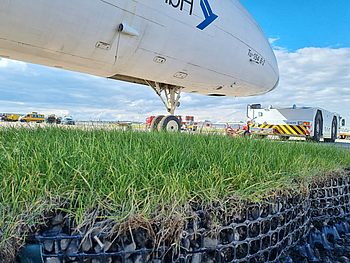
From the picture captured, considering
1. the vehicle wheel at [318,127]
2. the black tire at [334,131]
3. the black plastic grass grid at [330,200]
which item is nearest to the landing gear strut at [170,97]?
the black plastic grass grid at [330,200]

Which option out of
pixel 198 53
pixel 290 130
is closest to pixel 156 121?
pixel 198 53

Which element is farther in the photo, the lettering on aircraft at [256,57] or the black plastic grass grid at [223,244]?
the lettering on aircraft at [256,57]

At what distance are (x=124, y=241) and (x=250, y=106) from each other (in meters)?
16.4

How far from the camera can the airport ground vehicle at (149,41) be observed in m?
4.20

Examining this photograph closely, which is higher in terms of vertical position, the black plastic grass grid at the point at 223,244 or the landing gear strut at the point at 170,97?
the landing gear strut at the point at 170,97

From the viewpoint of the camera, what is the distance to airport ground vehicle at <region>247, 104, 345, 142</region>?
1493 cm

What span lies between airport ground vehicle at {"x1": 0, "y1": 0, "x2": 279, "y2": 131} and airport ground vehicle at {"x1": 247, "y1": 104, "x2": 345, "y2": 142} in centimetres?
693

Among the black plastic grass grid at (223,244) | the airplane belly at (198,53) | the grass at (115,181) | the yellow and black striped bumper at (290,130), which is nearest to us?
the black plastic grass grid at (223,244)

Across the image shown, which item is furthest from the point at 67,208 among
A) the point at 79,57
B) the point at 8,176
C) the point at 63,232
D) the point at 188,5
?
the point at 188,5

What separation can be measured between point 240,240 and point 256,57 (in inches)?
297

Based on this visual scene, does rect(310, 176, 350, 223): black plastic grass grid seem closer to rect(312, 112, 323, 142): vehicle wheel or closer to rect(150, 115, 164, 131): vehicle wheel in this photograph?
rect(150, 115, 164, 131): vehicle wheel

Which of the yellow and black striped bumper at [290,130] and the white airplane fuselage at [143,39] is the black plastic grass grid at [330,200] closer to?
the white airplane fuselage at [143,39]

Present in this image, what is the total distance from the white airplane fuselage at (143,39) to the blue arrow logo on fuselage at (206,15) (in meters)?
0.02

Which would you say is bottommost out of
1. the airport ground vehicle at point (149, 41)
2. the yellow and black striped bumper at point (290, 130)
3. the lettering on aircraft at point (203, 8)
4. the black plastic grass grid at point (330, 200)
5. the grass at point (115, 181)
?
the black plastic grass grid at point (330, 200)
